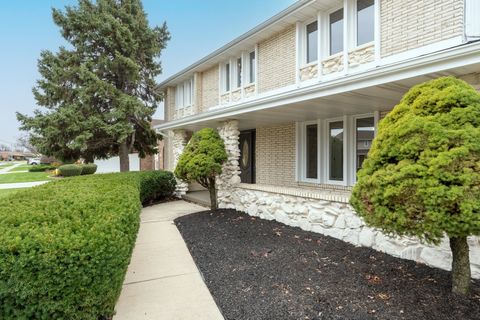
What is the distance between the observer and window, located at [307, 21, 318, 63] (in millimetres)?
8547

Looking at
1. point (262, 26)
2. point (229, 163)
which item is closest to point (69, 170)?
point (229, 163)

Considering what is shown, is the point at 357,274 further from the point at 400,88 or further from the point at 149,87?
the point at 149,87

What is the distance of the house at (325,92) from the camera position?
14.8 ft

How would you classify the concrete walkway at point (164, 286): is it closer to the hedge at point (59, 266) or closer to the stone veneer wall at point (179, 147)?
the hedge at point (59, 266)

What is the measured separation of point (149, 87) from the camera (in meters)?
15.3

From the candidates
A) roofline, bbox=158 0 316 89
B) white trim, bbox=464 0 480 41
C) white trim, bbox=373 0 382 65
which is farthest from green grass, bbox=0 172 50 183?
white trim, bbox=464 0 480 41

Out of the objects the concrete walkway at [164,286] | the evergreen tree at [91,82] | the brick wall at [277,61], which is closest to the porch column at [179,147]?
the evergreen tree at [91,82]

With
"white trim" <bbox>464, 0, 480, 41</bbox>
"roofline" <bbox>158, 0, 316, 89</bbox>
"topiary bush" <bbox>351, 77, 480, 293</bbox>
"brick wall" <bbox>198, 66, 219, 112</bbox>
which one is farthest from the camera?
"brick wall" <bbox>198, 66, 219, 112</bbox>

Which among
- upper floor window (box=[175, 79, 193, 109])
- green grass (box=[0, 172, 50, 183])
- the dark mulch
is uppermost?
upper floor window (box=[175, 79, 193, 109])

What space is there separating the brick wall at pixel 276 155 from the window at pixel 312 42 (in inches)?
83.6

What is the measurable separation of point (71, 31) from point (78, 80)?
7.69 feet

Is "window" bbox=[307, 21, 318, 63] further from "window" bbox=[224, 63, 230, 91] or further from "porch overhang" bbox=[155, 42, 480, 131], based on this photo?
"window" bbox=[224, 63, 230, 91]

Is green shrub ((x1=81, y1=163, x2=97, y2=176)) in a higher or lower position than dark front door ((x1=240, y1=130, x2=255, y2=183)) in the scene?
lower

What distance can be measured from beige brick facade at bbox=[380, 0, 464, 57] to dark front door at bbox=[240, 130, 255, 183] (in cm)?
579
